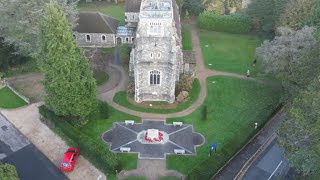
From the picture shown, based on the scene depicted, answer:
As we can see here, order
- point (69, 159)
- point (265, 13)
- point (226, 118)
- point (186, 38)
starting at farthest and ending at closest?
1. point (186, 38)
2. point (265, 13)
3. point (226, 118)
4. point (69, 159)

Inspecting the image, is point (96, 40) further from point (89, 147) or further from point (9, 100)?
point (89, 147)

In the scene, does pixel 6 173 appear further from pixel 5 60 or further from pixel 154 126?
pixel 5 60

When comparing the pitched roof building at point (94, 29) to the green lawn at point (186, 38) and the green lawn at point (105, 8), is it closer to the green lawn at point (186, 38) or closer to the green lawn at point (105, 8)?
the green lawn at point (186, 38)

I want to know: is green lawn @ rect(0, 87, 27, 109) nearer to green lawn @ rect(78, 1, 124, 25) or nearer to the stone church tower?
the stone church tower

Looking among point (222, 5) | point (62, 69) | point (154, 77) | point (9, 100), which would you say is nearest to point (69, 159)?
point (62, 69)

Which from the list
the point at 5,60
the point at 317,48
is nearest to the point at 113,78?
the point at 5,60

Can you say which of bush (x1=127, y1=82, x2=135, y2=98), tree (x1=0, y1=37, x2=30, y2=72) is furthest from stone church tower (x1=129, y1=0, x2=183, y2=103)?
tree (x1=0, y1=37, x2=30, y2=72)
